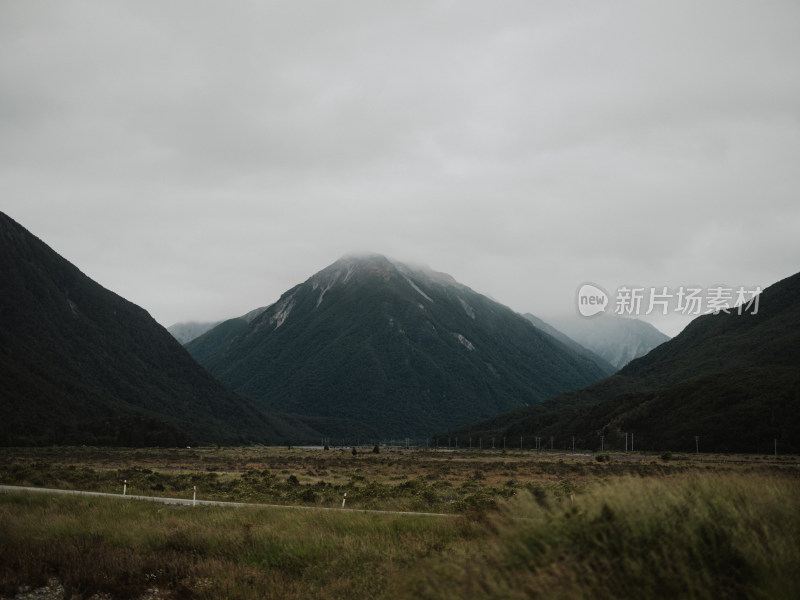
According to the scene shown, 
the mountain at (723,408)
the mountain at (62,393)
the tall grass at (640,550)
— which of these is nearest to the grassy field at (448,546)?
the tall grass at (640,550)

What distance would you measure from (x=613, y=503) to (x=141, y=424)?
160 m

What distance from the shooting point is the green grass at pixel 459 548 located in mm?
6871

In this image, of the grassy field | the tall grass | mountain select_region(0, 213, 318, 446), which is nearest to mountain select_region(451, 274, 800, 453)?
mountain select_region(0, 213, 318, 446)

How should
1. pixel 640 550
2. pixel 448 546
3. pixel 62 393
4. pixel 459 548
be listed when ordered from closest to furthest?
pixel 640 550
pixel 459 548
pixel 448 546
pixel 62 393

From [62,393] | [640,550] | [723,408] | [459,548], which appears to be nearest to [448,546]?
[459,548]

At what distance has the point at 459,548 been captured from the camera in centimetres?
1059

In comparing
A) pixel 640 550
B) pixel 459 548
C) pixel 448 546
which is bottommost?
pixel 448 546

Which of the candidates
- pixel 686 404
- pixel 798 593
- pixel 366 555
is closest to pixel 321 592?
pixel 366 555

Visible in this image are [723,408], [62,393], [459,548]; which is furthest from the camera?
[62,393]

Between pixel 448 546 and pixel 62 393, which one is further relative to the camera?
pixel 62 393

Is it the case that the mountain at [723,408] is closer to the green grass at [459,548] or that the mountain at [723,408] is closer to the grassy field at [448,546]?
the grassy field at [448,546]

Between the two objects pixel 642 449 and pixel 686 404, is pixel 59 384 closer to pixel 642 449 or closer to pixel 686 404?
pixel 642 449

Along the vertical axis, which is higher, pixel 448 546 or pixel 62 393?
pixel 448 546

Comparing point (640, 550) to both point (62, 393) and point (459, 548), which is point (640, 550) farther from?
point (62, 393)
